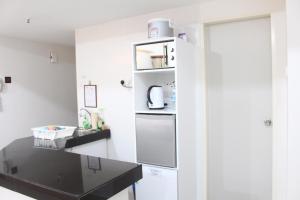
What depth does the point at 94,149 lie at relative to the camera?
2965 millimetres

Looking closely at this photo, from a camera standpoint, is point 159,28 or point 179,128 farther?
point 159,28

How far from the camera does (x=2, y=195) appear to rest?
1.38m

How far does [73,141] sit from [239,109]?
1.77 metres

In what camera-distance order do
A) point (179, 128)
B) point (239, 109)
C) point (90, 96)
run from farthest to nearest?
Result: point (90, 96), point (239, 109), point (179, 128)

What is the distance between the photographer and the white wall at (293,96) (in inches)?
60.9

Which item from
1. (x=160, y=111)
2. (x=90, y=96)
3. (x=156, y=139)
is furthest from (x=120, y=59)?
(x=156, y=139)

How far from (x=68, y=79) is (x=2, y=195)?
3.50m

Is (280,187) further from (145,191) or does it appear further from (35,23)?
(35,23)

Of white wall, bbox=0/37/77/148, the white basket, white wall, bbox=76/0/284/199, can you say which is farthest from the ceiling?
the white basket

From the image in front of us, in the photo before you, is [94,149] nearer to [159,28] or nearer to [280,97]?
[159,28]

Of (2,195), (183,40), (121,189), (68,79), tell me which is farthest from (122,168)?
(68,79)

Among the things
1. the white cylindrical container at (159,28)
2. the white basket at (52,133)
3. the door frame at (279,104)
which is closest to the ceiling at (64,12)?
the white cylindrical container at (159,28)

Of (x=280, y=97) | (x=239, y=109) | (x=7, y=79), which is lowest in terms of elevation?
(x=239, y=109)

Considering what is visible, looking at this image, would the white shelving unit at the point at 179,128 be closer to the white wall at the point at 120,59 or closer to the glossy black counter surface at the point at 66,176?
the white wall at the point at 120,59
